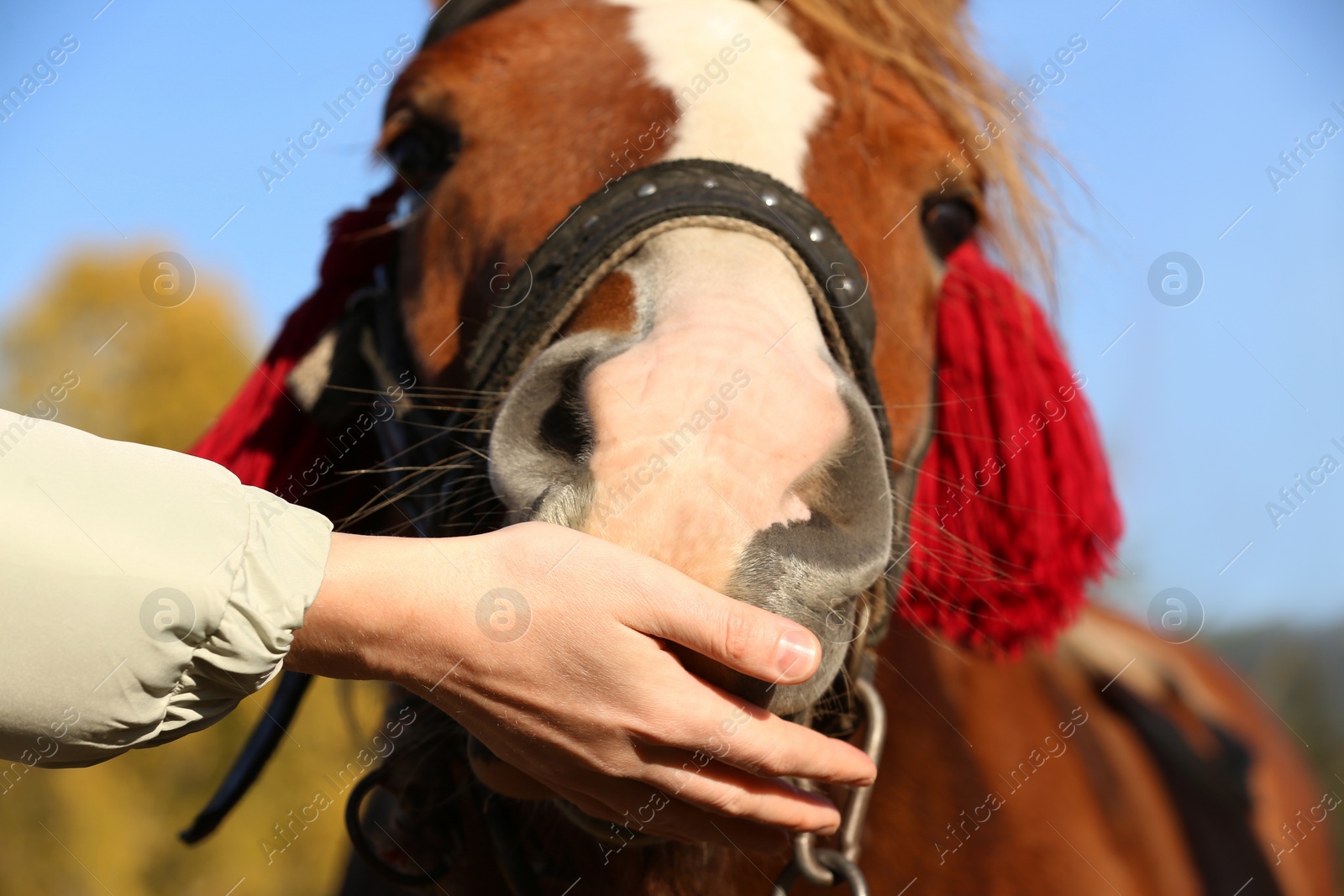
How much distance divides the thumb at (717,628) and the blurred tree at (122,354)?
29.7 ft

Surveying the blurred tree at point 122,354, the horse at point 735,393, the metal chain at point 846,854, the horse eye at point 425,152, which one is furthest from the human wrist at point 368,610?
the blurred tree at point 122,354

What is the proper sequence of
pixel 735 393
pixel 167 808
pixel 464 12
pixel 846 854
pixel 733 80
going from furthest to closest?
1. pixel 167 808
2. pixel 464 12
3. pixel 733 80
4. pixel 846 854
5. pixel 735 393

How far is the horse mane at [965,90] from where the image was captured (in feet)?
5.76

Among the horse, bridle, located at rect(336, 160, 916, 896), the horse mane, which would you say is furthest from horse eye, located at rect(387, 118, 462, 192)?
the horse mane

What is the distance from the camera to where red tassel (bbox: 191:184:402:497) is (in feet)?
6.44

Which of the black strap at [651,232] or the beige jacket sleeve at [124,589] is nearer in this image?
the beige jacket sleeve at [124,589]

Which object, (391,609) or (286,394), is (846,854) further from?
(286,394)

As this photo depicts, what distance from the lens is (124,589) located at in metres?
0.84

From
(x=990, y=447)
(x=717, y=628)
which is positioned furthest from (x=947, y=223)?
(x=717, y=628)

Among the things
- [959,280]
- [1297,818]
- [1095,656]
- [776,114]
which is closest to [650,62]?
[776,114]

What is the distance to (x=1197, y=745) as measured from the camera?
9.62ft

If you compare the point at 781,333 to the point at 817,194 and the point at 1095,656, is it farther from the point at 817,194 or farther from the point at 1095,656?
the point at 1095,656

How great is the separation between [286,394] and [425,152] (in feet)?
2.11

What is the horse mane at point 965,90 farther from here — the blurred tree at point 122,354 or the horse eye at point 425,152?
the blurred tree at point 122,354
